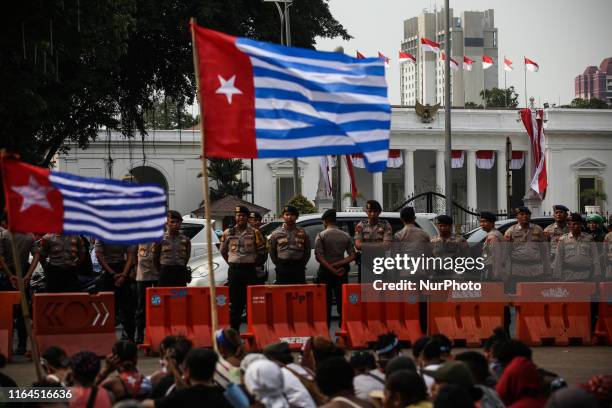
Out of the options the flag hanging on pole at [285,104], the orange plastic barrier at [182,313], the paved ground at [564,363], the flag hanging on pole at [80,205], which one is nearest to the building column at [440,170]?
the paved ground at [564,363]

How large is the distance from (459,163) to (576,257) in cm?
6218

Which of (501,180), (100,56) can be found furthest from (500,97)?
(100,56)

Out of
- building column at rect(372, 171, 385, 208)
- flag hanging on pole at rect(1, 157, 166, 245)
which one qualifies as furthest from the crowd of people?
building column at rect(372, 171, 385, 208)

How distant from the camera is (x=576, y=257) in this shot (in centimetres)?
1670

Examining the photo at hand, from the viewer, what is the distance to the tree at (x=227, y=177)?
238 feet

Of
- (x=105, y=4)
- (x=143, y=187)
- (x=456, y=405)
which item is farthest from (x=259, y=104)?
(x=105, y=4)

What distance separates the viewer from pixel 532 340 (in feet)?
53.0

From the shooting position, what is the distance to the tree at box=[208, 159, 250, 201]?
7262 centimetres

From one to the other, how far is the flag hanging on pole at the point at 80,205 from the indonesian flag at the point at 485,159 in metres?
73.6

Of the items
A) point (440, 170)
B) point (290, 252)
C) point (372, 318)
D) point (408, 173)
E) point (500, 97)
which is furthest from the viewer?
point (500, 97)

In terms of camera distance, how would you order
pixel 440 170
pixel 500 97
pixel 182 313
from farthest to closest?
1. pixel 500 97
2. pixel 440 170
3. pixel 182 313

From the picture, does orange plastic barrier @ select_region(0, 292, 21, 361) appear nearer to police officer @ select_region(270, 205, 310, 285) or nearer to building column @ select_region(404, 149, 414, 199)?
police officer @ select_region(270, 205, 310, 285)

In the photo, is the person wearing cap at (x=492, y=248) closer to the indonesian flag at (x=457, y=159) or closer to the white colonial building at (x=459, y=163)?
the white colonial building at (x=459, y=163)

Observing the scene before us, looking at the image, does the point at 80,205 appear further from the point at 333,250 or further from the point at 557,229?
the point at 557,229
